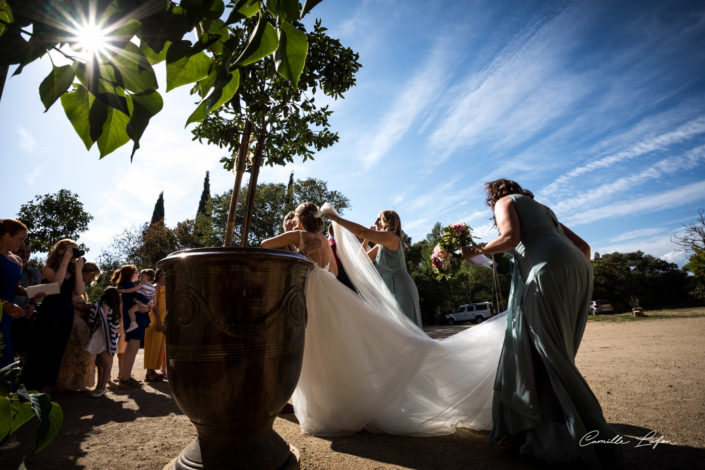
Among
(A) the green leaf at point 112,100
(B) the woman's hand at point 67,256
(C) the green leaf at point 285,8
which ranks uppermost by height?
(B) the woman's hand at point 67,256

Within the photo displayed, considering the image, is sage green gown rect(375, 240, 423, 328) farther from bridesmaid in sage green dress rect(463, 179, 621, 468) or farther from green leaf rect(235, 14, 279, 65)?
green leaf rect(235, 14, 279, 65)

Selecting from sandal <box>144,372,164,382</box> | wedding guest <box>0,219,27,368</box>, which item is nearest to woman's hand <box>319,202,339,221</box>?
wedding guest <box>0,219,27,368</box>

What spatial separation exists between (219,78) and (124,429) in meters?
4.10

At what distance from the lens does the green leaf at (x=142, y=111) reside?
659 millimetres

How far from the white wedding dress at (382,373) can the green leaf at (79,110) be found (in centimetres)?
271

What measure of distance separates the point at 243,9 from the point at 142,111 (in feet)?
0.94

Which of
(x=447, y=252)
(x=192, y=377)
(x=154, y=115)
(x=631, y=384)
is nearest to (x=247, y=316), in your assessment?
(x=192, y=377)

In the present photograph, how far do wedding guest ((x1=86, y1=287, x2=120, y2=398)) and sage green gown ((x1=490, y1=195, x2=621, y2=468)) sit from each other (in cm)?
527

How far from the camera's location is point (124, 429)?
3520 millimetres

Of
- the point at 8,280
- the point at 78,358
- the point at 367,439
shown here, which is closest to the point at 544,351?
the point at 367,439

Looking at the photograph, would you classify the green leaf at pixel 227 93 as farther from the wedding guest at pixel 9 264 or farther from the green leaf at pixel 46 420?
the wedding guest at pixel 9 264

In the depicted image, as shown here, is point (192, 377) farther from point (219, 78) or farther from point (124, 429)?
point (124, 429)

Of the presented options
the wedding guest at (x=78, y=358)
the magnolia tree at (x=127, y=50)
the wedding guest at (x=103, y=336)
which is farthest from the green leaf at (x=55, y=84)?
the wedding guest at (x=78, y=358)
